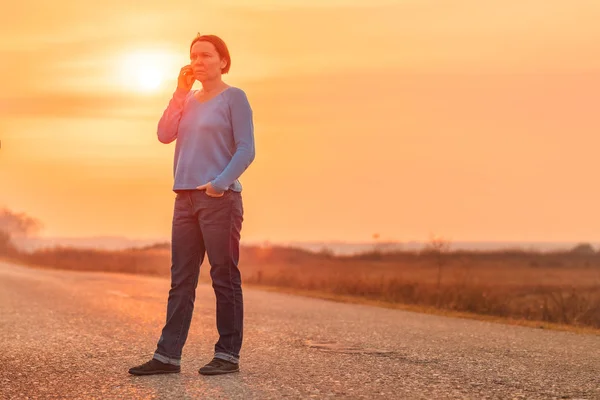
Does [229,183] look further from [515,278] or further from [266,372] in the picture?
[515,278]

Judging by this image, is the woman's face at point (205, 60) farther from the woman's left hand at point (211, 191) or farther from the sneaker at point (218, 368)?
the sneaker at point (218, 368)

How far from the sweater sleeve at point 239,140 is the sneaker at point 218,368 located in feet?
4.11

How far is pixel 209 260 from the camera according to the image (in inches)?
237

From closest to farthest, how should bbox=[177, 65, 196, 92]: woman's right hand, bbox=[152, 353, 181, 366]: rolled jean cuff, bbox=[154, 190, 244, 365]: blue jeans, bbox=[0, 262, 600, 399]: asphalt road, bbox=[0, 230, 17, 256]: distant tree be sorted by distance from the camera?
1. bbox=[0, 262, 600, 399]: asphalt road
2. bbox=[154, 190, 244, 365]: blue jeans
3. bbox=[152, 353, 181, 366]: rolled jean cuff
4. bbox=[177, 65, 196, 92]: woman's right hand
5. bbox=[0, 230, 17, 256]: distant tree

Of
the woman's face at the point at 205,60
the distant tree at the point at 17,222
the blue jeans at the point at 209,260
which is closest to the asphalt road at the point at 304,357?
the blue jeans at the point at 209,260

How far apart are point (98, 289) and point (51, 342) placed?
378 inches

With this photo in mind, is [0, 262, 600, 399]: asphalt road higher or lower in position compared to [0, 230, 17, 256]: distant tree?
lower

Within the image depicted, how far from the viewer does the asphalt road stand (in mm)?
5527

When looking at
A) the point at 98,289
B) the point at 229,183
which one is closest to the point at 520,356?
the point at 229,183

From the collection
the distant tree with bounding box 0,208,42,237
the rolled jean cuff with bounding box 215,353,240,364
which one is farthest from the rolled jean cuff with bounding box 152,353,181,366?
the distant tree with bounding box 0,208,42,237

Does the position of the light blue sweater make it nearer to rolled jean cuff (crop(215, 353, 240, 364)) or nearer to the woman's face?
the woman's face

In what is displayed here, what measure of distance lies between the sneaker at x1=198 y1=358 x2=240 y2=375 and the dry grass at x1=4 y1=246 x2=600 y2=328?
8.46 m

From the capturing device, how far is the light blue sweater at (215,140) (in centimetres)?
591

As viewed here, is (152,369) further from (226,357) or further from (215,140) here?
(215,140)
